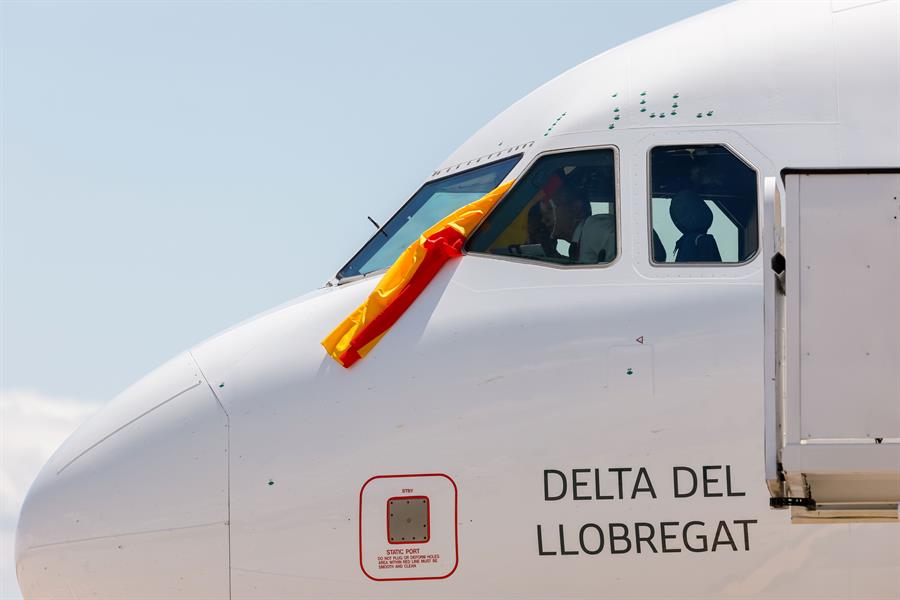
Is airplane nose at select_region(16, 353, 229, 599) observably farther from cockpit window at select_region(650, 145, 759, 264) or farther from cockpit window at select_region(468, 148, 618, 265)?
cockpit window at select_region(650, 145, 759, 264)

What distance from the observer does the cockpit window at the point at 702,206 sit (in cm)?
834

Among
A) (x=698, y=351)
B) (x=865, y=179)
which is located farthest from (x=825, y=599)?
(x=865, y=179)

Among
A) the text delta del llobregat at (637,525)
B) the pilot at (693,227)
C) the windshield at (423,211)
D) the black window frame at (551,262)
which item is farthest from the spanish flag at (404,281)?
the text delta del llobregat at (637,525)

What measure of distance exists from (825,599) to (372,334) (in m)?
3.05

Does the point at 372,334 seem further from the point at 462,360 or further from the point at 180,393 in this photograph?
the point at 180,393

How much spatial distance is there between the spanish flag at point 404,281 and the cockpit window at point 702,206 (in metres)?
0.99

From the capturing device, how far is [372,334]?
27.4 ft

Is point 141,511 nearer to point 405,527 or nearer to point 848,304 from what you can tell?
point 405,527

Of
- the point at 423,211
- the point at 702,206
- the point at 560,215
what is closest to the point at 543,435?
the point at 560,215

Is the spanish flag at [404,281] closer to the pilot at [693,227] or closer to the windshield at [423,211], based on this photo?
the windshield at [423,211]

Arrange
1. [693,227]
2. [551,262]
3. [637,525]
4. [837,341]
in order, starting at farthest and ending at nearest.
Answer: [551,262] → [693,227] → [637,525] → [837,341]

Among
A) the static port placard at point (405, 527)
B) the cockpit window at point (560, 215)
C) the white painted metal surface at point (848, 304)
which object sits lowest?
the static port placard at point (405, 527)

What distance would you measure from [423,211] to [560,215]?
125cm

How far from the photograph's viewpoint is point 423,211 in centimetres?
949
